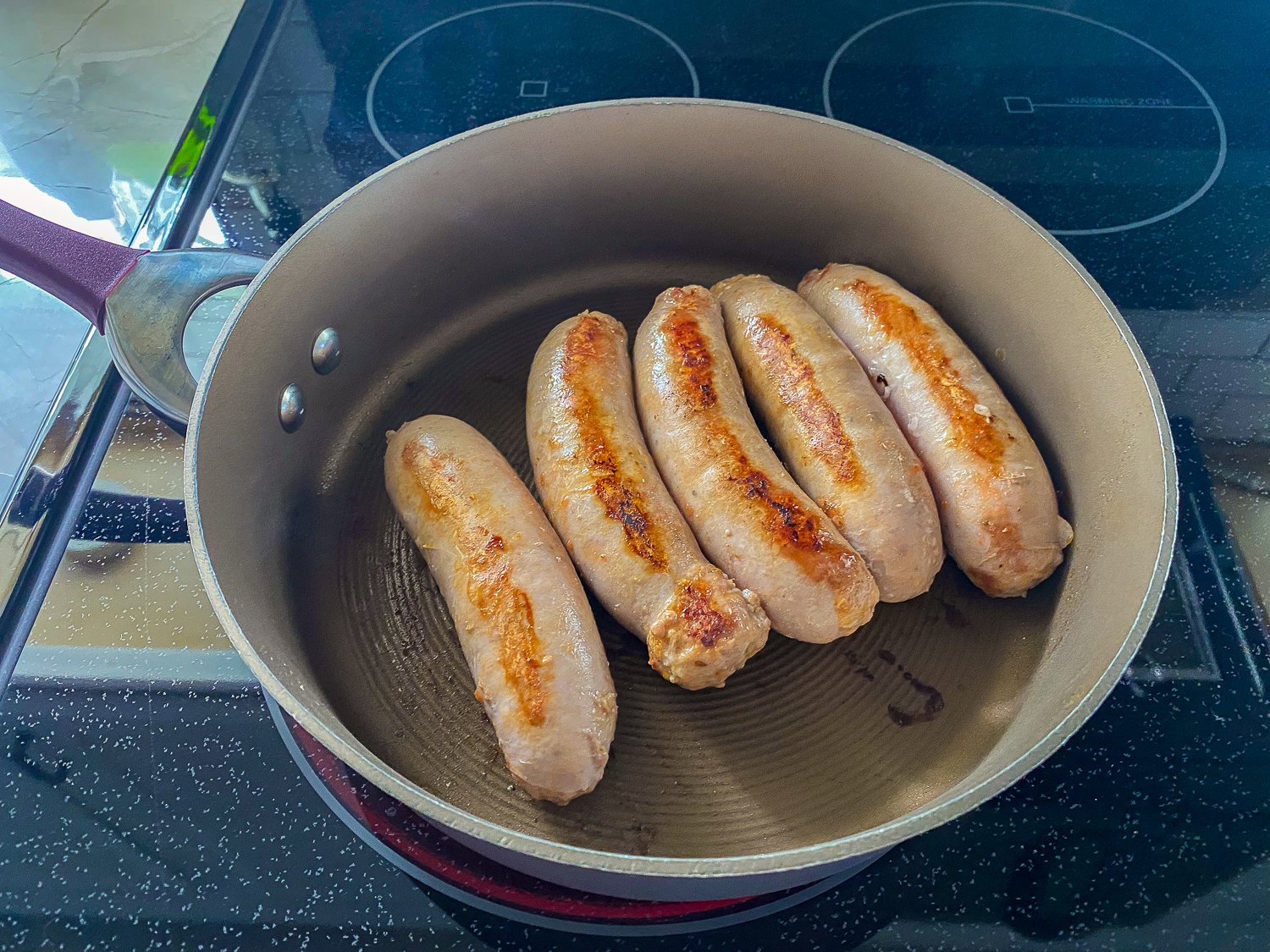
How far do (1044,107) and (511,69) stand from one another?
1305 mm

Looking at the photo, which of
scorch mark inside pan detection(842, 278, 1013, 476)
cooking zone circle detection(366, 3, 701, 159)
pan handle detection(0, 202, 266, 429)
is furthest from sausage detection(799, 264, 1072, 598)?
pan handle detection(0, 202, 266, 429)

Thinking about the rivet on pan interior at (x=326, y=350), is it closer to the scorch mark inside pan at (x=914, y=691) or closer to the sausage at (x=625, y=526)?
the sausage at (x=625, y=526)

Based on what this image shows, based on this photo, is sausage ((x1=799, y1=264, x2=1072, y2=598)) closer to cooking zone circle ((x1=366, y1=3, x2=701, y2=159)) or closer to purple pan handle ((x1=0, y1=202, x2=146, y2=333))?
cooking zone circle ((x1=366, y1=3, x2=701, y2=159))

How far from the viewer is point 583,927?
1148mm

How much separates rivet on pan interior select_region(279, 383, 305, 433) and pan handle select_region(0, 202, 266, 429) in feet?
0.48

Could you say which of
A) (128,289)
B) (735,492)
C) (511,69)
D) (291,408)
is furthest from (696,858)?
(511,69)

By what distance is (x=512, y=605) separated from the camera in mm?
1211

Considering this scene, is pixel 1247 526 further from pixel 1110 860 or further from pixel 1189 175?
Answer: pixel 1189 175

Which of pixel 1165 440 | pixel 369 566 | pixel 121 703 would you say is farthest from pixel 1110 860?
pixel 121 703

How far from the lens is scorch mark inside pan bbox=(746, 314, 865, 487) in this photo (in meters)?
1.37

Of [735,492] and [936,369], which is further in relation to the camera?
[936,369]

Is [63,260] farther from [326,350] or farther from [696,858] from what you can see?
[696,858]

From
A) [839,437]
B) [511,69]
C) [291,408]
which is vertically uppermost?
[511,69]

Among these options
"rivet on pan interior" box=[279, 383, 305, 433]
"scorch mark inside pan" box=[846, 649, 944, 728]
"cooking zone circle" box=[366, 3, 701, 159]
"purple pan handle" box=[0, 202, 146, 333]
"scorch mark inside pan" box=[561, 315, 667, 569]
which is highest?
"purple pan handle" box=[0, 202, 146, 333]
